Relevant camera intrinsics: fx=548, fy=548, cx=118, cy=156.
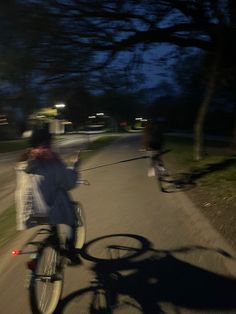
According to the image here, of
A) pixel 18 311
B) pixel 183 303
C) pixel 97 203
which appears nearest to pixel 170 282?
pixel 183 303

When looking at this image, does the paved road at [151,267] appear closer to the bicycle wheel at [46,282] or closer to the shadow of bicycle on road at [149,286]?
the shadow of bicycle on road at [149,286]

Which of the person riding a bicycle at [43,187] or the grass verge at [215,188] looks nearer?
the person riding a bicycle at [43,187]

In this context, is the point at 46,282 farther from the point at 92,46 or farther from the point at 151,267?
the point at 92,46

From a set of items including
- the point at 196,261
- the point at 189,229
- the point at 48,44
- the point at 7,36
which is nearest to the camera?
the point at 196,261

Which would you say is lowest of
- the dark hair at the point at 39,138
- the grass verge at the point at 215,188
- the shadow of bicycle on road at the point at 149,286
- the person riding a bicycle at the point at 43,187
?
the grass verge at the point at 215,188

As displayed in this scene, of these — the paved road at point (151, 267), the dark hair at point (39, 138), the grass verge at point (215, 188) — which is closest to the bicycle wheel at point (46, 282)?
the paved road at point (151, 267)

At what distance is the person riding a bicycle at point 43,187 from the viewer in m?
5.20

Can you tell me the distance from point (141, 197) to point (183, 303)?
234 inches

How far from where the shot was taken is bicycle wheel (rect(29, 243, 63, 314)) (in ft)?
15.0

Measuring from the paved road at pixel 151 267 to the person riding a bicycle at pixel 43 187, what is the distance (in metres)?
0.62

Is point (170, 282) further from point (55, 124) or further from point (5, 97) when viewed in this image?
point (5, 97)

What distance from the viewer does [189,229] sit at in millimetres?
7656

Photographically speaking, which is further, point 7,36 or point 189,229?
point 7,36

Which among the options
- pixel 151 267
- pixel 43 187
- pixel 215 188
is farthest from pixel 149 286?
pixel 215 188
